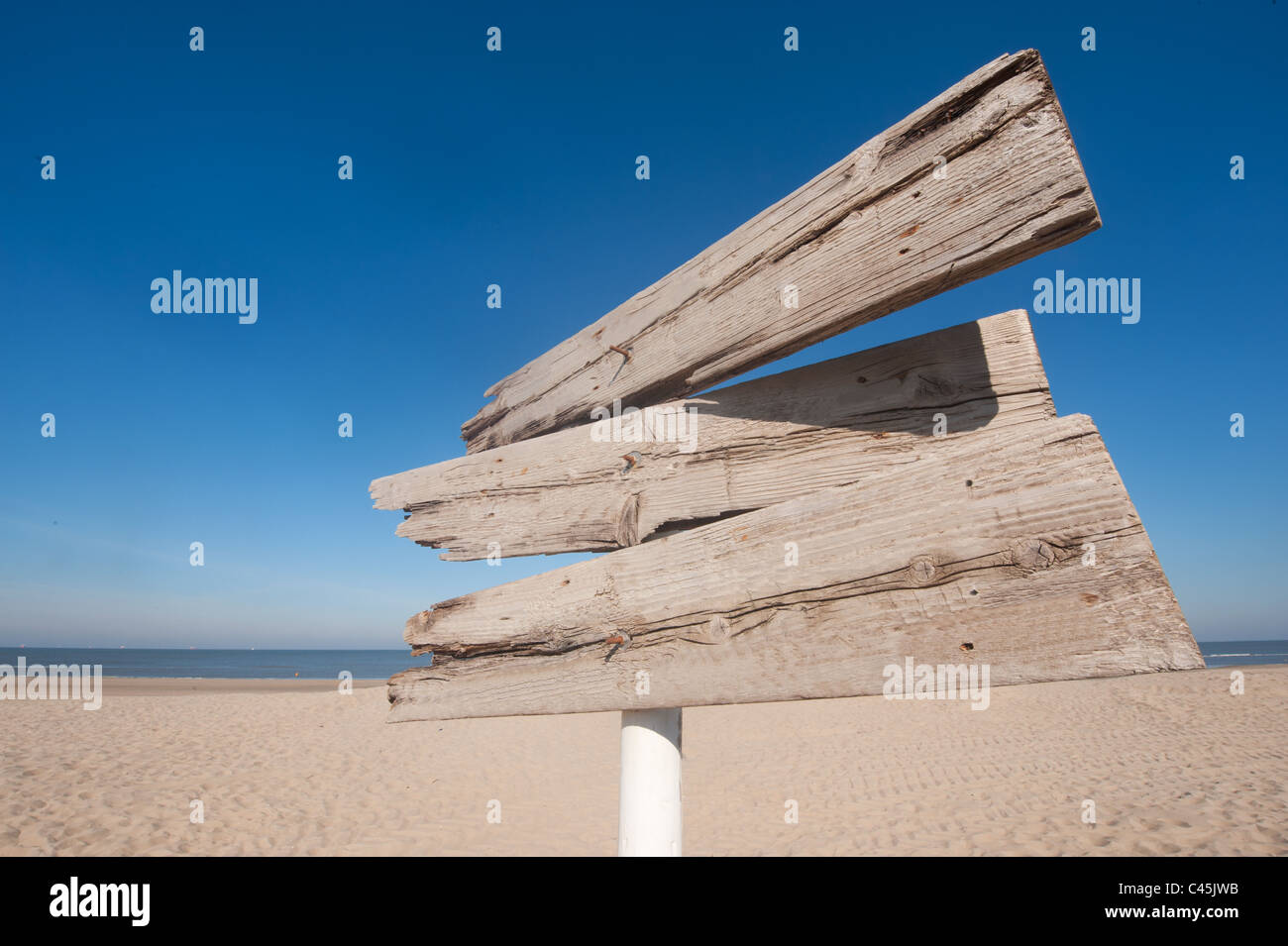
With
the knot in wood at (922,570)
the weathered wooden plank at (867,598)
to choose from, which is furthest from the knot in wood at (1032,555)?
the knot in wood at (922,570)

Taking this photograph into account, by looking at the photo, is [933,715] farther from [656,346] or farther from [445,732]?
[656,346]

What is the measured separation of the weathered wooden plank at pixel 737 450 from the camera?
108 cm

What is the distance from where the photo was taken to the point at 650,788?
1.47 metres

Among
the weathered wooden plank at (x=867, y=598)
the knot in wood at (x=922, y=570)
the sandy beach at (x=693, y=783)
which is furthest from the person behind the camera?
the sandy beach at (x=693, y=783)

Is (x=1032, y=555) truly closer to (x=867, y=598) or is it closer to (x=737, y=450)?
(x=867, y=598)

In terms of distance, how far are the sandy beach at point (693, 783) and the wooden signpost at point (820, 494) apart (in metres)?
3.01

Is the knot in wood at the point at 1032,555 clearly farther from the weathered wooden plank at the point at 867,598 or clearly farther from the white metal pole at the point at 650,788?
the white metal pole at the point at 650,788

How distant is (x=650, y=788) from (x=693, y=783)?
30.4 feet

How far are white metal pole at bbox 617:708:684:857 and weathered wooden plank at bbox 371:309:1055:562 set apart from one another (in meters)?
0.46

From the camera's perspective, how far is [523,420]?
1.79 m

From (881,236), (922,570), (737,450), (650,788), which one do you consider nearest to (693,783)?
(650,788)

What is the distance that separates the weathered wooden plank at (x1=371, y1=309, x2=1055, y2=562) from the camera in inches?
42.5

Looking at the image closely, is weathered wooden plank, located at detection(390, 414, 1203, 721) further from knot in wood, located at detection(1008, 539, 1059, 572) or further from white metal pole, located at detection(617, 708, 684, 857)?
white metal pole, located at detection(617, 708, 684, 857)

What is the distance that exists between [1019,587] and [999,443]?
8.5 inches
